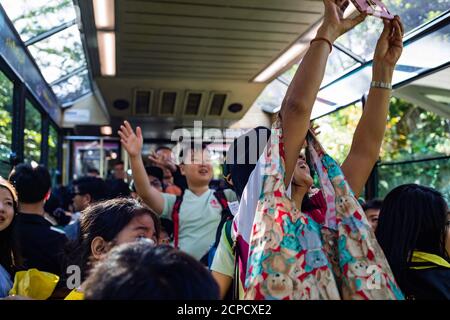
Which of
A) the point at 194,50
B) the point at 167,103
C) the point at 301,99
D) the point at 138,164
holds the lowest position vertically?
the point at 138,164

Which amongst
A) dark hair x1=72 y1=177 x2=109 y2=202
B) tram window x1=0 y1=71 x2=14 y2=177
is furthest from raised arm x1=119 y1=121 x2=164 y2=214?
tram window x1=0 y1=71 x2=14 y2=177

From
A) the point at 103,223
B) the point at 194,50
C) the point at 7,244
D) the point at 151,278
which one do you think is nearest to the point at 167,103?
the point at 194,50

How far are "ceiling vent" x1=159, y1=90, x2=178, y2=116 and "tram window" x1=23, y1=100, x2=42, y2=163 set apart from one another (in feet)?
4.88

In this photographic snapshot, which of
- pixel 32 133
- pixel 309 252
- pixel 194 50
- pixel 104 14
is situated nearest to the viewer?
pixel 309 252

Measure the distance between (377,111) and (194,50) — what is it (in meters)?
3.14

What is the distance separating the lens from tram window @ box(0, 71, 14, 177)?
11.5 feet

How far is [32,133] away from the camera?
16.3ft

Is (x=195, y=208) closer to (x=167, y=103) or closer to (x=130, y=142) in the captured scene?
(x=130, y=142)

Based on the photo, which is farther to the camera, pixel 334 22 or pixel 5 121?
pixel 5 121

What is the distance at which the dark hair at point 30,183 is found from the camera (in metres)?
2.53

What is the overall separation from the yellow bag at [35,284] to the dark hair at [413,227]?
1239 mm

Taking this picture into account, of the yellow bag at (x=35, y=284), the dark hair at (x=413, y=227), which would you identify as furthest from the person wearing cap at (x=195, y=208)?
the dark hair at (x=413, y=227)

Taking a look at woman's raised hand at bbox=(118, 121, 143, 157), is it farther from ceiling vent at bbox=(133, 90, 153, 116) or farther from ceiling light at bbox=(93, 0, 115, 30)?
ceiling vent at bbox=(133, 90, 153, 116)
